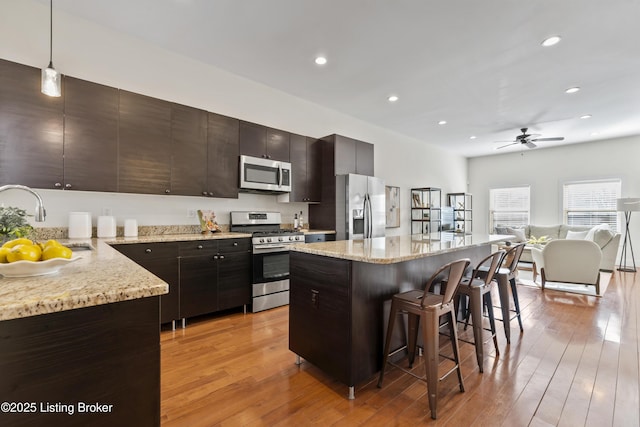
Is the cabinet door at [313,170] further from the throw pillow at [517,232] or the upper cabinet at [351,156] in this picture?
the throw pillow at [517,232]

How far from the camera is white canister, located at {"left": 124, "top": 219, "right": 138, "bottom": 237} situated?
3.01 m

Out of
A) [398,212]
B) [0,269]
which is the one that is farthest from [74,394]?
[398,212]

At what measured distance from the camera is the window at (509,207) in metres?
8.04

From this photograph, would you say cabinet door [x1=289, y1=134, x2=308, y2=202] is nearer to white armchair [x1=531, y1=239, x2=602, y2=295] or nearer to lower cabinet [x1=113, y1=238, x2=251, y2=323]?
lower cabinet [x1=113, y1=238, x2=251, y2=323]

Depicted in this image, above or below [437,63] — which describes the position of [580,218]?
below

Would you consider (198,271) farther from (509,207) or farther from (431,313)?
(509,207)

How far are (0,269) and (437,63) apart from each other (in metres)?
4.12

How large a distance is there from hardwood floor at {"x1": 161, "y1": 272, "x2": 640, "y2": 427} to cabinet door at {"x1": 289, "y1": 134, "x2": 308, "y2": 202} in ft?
6.32

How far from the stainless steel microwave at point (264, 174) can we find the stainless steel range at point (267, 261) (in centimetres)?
44

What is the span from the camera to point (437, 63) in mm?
3535

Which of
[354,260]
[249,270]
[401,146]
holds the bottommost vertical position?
[249,270]

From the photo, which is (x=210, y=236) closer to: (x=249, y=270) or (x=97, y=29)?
(x=249, y=270)

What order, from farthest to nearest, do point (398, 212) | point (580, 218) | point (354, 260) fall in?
1. point (580, 218)
2. point (398, 212)
3. point (354, 260)

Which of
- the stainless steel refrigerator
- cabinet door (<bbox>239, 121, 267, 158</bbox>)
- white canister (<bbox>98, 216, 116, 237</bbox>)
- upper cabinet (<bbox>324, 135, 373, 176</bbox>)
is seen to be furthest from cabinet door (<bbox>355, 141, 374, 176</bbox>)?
white canister (<bbox>98, 216, 116, 237</bbox>)
